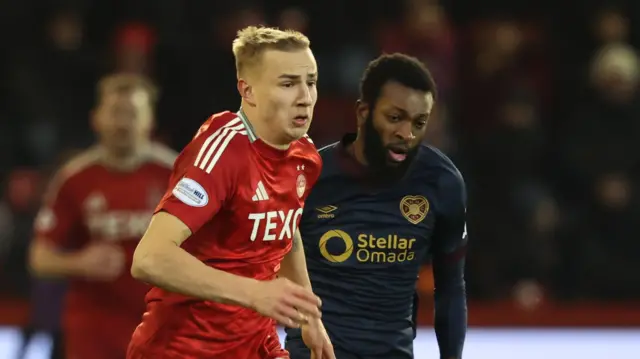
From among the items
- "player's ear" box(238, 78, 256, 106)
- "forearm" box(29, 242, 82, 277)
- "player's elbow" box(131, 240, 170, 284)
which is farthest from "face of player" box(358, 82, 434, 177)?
"forearm" box(29, 242, 82, 277)

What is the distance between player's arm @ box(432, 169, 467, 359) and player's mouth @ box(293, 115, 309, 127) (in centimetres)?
82

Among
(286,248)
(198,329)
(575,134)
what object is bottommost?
(198,329)

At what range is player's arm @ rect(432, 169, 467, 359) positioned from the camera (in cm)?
412

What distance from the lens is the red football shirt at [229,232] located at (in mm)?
3320

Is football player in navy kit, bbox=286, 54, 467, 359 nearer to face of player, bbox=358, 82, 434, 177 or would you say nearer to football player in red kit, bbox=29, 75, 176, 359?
face of player, bbox=358, 82, 434, 177

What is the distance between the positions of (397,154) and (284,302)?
989mm

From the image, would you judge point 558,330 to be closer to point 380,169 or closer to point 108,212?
point 108,212

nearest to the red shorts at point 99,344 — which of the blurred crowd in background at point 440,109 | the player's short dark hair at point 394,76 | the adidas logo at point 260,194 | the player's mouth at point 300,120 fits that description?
the player's short dark hair at point 394,76

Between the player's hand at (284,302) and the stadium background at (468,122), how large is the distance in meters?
5.16

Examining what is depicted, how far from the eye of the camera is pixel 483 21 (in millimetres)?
11109

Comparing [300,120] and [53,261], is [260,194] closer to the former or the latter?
[300,120]

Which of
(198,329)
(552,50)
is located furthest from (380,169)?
(552,50)

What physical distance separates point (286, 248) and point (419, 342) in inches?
176

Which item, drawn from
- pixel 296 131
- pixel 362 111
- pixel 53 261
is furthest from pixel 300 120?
pixel 53 261
